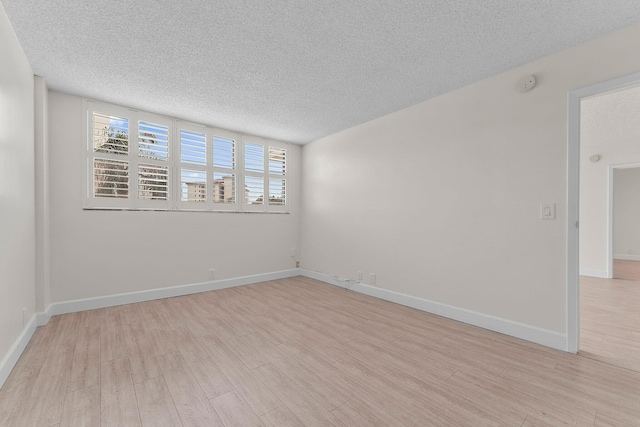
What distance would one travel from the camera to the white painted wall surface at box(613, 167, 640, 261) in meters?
6.98

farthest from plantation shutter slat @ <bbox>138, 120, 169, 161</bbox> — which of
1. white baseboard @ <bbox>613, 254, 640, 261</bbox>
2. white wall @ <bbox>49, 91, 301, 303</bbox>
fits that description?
white baseboard @ <bbox>613, 254, 640, 261</bbox>

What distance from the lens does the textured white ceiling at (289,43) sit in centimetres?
181

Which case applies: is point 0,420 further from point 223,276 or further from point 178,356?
point 223,276

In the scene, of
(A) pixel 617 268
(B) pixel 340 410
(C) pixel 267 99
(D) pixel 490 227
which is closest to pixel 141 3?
(C) pixel 267 99

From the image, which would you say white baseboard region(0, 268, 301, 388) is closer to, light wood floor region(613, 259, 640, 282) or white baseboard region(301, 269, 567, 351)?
white baseboard region(301, 269, 567, 351)

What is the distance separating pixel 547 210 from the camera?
236cm

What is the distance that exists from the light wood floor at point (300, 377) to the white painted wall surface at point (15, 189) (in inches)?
16.6

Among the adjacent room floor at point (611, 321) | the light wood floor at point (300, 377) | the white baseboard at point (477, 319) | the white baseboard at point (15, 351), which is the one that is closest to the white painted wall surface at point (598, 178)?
the adjacent room floor at point (611, 321)

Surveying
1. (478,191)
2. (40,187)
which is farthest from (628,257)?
(40,187)

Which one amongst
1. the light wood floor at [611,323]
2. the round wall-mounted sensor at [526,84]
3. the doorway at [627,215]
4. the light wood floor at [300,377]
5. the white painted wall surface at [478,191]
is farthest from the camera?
the doorway at [627,215]

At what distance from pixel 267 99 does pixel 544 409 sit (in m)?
3.63

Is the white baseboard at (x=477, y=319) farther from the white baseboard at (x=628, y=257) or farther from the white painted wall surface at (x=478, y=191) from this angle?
the white baseboard at (x=628, y=257)

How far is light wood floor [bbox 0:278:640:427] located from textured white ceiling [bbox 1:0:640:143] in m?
2.58

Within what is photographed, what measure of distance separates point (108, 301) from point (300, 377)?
2904 mm
